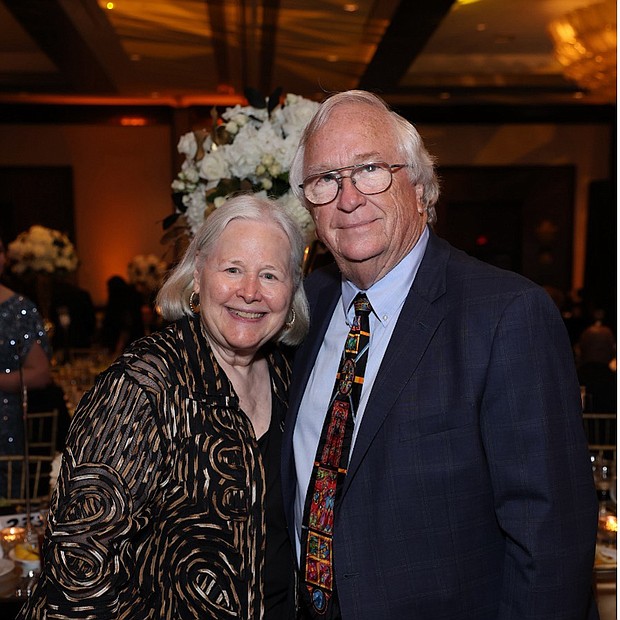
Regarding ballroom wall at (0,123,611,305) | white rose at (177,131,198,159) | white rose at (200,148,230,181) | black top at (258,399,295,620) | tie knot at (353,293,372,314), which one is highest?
ballroom wall at (0,123,611,305)

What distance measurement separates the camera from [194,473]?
1.78 metres

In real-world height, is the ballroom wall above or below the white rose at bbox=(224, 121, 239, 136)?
above

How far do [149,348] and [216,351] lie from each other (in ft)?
0.77

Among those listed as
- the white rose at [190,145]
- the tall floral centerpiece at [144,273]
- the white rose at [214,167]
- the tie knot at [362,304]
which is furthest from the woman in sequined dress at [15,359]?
the tall floral centerpiece at [144,273]

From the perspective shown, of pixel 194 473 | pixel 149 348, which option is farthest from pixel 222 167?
pixel 194 473

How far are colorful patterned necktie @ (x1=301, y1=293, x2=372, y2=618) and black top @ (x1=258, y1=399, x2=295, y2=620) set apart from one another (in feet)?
0.37

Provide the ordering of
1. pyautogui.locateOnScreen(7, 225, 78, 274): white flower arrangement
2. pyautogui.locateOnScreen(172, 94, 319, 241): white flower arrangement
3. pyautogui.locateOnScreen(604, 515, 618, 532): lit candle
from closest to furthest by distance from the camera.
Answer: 1. pyautogui.locateOnScreen(172, 94, 319, 241): white flower arrangement
2. pyautogui.locateOnScreen(604, 515, 618, 532): lit candle
3. pyautogui.locateOnScreen(7, 225, 78, 274): white flower arrangement

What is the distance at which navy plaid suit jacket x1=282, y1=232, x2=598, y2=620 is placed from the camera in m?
1.53

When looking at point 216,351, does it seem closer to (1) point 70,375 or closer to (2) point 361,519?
(2) point 361,519

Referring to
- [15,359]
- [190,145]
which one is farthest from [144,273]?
[190,145]

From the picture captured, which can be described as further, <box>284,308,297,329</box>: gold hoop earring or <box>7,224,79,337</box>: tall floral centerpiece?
<box>7,224,79,337</box>: tall floral centerpiece

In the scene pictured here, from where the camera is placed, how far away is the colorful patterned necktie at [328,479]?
1.75m

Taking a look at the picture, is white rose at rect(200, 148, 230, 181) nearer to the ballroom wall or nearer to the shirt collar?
the shirt collar

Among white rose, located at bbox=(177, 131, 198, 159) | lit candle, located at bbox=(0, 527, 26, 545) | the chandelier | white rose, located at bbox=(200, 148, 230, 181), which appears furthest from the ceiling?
lit candle, located at bbox=(0, 527, 26, 545)
